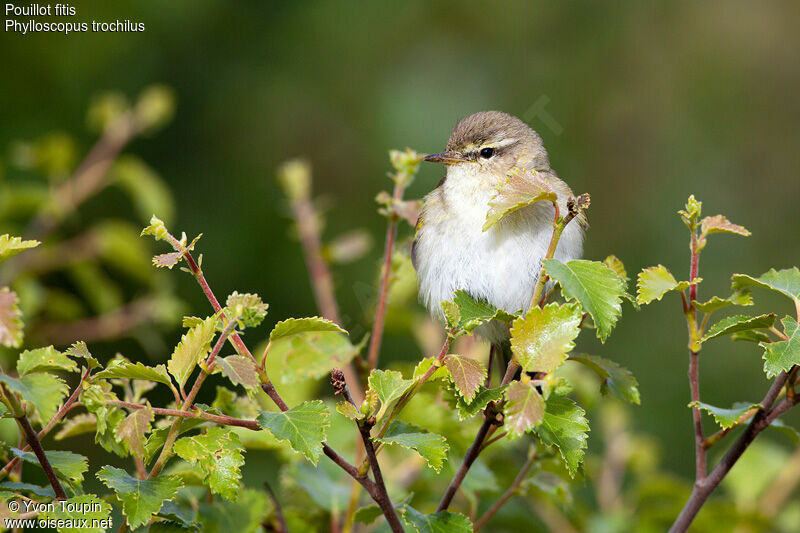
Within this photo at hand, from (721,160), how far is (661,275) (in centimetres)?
459

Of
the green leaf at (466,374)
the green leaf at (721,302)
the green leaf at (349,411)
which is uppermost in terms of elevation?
the green leaf at (721,302)

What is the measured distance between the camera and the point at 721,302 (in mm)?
1432

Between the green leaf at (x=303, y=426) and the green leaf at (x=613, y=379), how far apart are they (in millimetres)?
572

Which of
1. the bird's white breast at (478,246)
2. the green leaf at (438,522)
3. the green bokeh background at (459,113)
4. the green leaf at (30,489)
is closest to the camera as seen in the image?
the green leaf at (30,489)

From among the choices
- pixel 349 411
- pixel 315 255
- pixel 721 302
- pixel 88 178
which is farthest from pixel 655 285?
pixel 88 178

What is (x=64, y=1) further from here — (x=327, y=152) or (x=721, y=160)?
(x=721, y=160)

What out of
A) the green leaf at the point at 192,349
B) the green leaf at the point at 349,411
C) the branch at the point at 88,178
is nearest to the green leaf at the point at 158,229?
the green leaf at the point at 192,349

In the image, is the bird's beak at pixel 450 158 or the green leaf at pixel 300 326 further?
the bird's beak at pixel 450 158

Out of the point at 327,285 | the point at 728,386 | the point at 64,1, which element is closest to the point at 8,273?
the point at 327,285

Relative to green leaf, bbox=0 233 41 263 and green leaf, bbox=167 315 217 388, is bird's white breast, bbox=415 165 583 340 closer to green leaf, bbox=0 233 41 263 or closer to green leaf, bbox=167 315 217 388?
green leaf, bbox=167 315 217 388

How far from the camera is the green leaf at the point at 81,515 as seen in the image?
1183 mm

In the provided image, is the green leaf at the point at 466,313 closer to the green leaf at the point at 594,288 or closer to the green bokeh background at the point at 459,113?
the green leaf at the point at 594,288

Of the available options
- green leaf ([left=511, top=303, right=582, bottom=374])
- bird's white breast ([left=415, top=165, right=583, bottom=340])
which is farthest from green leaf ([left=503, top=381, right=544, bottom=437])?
bird's white breast ([left=415, top=165, right=583, bottom=340])

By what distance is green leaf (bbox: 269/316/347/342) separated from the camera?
1.29 meters
